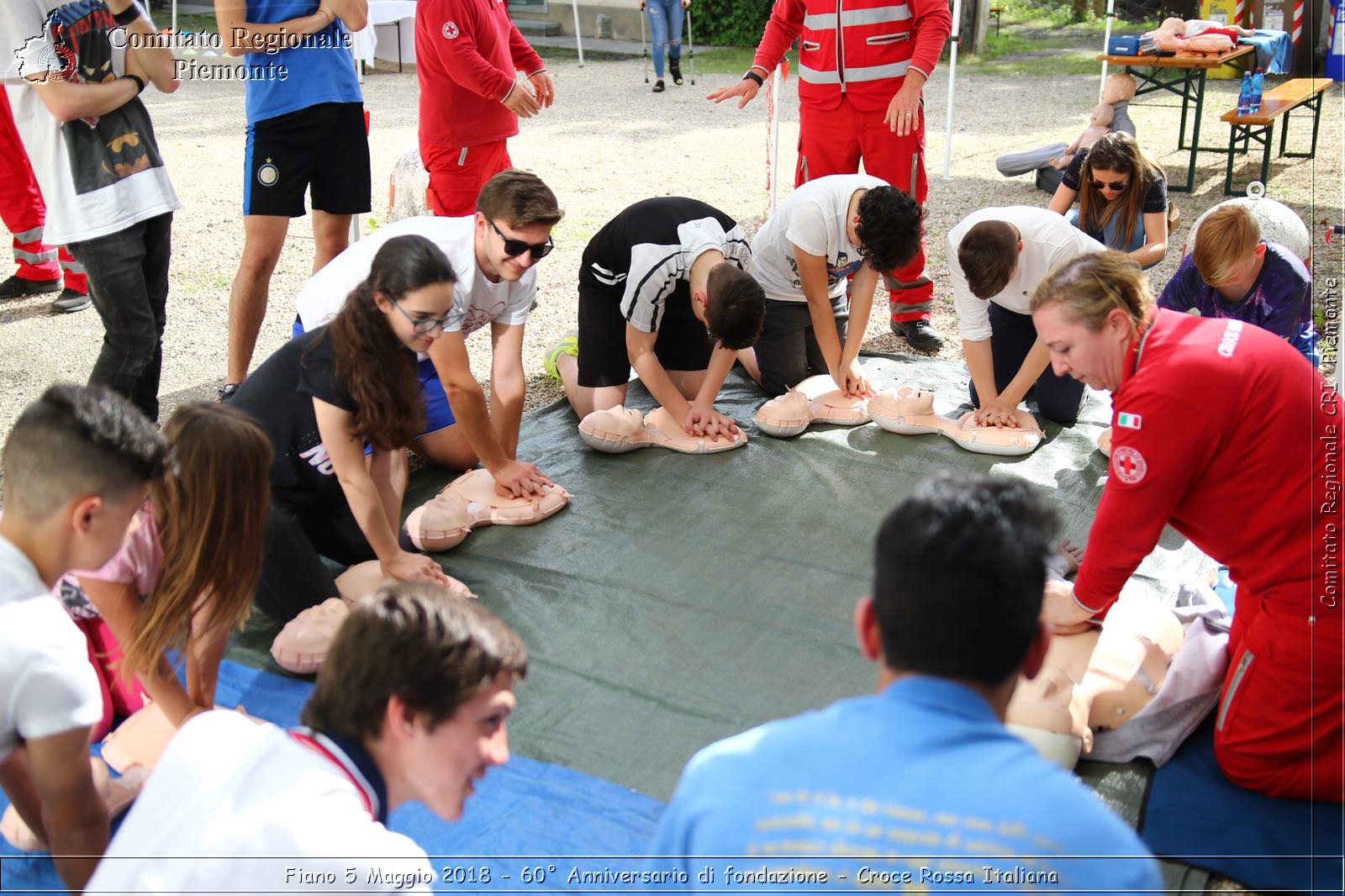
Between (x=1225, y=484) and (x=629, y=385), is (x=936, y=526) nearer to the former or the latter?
(x=1225, y=484)

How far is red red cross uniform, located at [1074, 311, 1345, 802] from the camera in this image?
6.73 ft

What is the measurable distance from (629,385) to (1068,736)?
2.32 meters

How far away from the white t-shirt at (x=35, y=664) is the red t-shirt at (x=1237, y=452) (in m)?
1.81

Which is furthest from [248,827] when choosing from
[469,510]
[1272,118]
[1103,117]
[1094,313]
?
[1272,118]

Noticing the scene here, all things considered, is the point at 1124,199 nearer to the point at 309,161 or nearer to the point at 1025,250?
the point at 1025,250

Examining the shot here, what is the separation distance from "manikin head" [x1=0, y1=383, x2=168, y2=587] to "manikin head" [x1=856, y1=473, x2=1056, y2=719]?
1188 millimetres

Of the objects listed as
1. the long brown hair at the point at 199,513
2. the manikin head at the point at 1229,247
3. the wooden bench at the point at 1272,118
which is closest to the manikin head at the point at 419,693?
the long brown hair at the point at 199,513

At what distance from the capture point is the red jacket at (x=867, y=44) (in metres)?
4.45

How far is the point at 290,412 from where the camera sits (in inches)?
104

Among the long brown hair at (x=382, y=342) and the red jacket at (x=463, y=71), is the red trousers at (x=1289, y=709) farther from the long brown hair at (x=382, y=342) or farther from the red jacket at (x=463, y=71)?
the red jacket at (x=463, y=71)

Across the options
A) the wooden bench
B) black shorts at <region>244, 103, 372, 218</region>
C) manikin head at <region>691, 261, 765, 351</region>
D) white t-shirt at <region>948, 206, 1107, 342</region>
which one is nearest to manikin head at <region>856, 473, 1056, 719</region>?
manikin head at <region>691, 261, 765, 351</region>

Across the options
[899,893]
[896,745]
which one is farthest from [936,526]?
[899,893]

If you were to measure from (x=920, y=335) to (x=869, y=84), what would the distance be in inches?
40.8

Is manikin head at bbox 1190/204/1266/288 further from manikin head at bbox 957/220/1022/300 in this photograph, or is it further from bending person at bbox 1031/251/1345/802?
bending person at bbox 1031/251/1345/802
